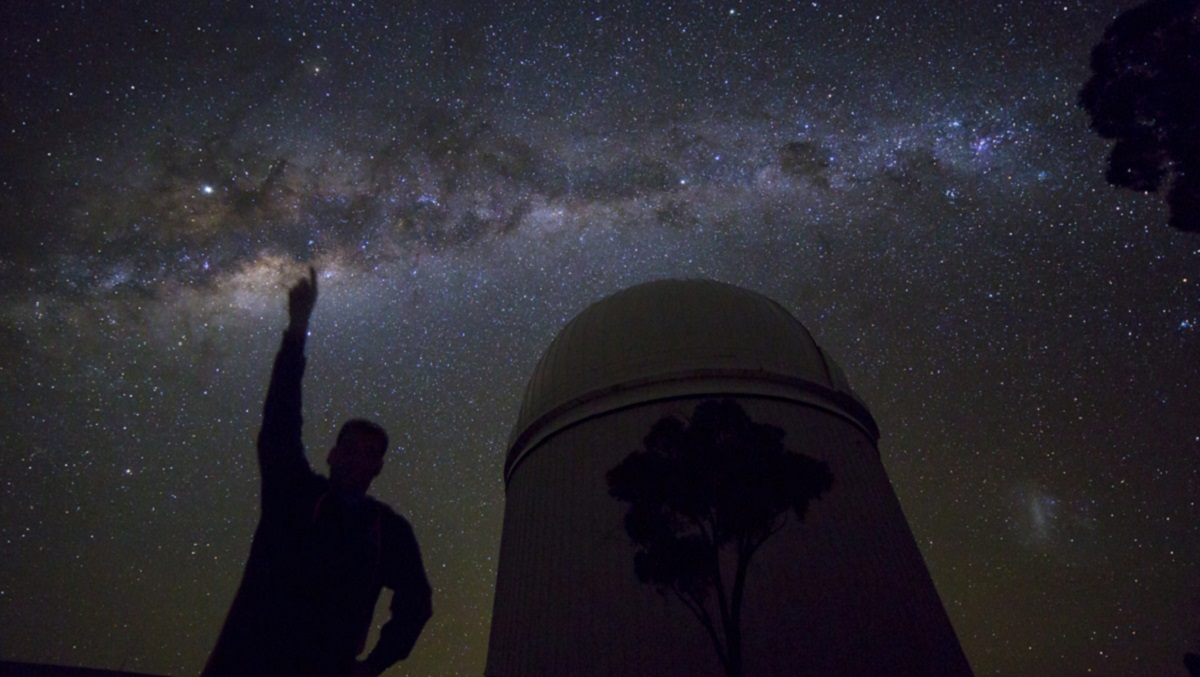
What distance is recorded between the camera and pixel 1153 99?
30.8 feet

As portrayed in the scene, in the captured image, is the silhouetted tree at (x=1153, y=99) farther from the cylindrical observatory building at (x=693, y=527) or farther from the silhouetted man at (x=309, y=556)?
the silhouetted man at (x=309, y=556)

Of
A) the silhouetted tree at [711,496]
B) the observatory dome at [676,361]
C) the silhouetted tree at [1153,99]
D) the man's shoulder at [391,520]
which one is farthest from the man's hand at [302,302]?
the silhouetted tree at [1153,99]

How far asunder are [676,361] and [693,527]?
2.55 metres

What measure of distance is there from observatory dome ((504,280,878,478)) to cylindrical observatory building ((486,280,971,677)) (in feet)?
0.11

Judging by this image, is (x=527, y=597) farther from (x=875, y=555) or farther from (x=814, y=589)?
(x=875, y=555)

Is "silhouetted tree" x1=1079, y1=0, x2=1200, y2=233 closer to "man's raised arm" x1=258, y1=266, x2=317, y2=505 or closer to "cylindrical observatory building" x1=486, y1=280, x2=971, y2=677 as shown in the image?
"cylindrical observatory building" x1=486, y1=280, x2=971, y2=677

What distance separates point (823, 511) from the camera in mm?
8680

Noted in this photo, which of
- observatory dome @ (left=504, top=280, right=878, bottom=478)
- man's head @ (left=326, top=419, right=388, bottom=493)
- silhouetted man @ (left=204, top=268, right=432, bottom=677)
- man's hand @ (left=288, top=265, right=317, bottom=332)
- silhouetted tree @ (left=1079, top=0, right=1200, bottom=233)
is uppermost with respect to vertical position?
silhouetted tree @ (left=1079, top=0, right=1200, bottom=233)

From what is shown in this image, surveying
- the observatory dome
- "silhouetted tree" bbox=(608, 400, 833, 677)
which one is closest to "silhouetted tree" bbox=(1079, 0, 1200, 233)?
the observatory dome

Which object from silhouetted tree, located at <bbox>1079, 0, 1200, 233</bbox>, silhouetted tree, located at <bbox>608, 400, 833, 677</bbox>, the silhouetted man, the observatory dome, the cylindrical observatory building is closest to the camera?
the silhouetted man

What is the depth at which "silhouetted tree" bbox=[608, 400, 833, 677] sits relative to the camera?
705 centimetres

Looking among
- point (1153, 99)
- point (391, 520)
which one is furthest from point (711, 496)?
point (1153, 99)

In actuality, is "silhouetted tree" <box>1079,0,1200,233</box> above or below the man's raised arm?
above

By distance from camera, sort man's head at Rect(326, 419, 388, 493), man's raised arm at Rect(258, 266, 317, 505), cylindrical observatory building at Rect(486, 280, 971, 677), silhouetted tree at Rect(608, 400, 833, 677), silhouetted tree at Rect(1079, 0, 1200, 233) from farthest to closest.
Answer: silhouetted tree at Rect(1079, 0, 1200, 233) < cylindrical observatory building at Rect(486, 280, 971, 677) < silhouetted tree at Rect(608, 400, 833, 677) < man's head at Rect(326, 419, 388, 493) < man's raised arm at Rect(258, 266, 317, 505)
